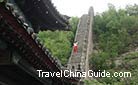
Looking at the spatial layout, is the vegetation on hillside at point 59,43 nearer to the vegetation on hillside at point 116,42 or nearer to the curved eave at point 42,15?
the vegetation on hillside at point 116,42

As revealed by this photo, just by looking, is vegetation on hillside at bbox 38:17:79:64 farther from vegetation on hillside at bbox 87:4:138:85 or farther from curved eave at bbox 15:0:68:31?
curved eave at bbox 15:0:68:31

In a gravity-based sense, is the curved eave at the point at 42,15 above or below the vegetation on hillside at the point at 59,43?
below

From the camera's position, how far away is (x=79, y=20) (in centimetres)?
3747

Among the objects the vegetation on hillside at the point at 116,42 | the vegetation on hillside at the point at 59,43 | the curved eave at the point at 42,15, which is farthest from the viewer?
the vegetation on hillside at the point at 59,43

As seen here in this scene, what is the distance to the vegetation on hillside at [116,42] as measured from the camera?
2542 cm

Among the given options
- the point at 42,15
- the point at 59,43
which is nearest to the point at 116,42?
the point at 59,43

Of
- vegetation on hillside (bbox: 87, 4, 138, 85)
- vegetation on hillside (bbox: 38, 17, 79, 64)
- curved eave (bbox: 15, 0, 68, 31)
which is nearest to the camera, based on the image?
curved eave (bbox: 15, 0, 68, 31)

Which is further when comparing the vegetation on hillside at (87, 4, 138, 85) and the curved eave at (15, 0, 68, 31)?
the vegetation on hillside at (87, 4, 138, 85)

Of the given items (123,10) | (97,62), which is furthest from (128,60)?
(123,10)

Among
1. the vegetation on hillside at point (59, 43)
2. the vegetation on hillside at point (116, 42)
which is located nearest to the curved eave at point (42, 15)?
the vegetation on hillside at point (116, 42)

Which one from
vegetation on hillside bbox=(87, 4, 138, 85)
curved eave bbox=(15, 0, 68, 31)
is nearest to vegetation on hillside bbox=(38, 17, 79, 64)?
vegetation on hillside bbox=(87, 4, 138, 85)

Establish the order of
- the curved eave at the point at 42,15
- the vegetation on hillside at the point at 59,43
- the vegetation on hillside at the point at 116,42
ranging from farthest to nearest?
the vegetation on hillside at the point at 59,43, the vegetation on hillside at the point at 116,42, the curved eave at the point at 42,15

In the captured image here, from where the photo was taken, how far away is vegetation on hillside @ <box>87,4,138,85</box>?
83.4 ft

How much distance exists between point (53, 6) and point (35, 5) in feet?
2.67
